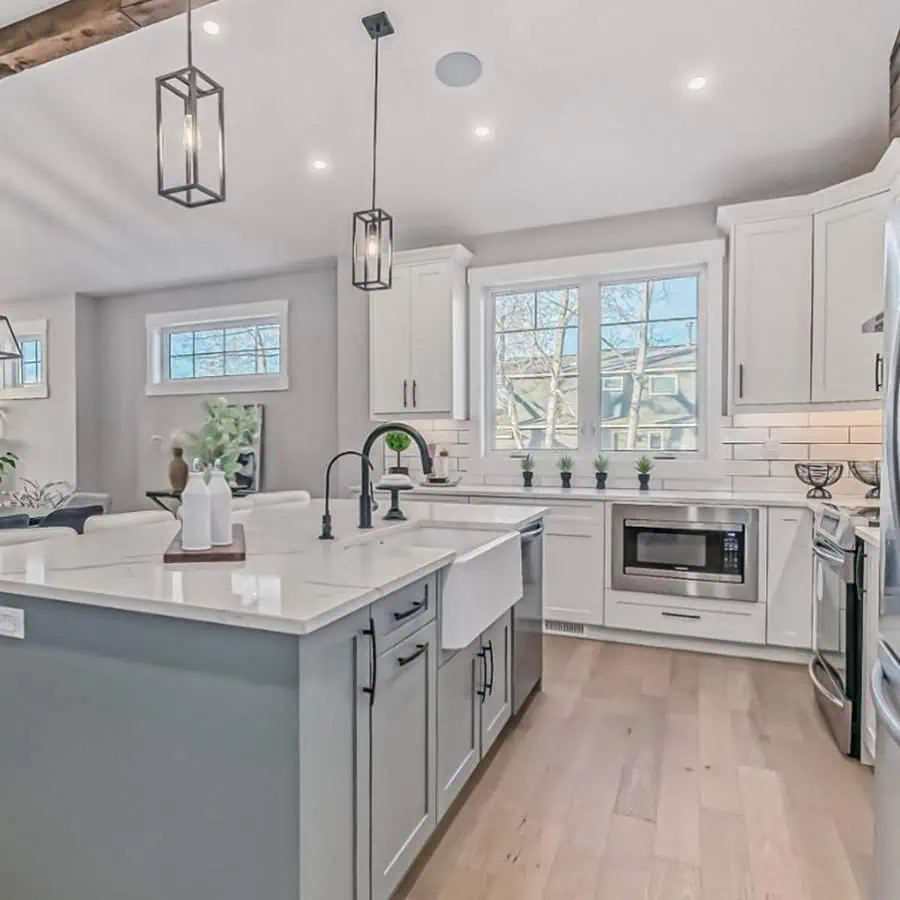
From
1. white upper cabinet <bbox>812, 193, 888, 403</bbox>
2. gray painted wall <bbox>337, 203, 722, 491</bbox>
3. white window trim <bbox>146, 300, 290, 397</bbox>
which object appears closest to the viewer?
white upper cabinet <bbox>812, 193, 888, 403</bbox>

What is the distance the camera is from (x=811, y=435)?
3.94 m

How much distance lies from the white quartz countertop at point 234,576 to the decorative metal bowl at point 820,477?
9.18 ft

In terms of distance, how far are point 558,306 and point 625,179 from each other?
0.99m

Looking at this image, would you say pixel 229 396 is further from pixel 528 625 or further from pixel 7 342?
pixel 528 625

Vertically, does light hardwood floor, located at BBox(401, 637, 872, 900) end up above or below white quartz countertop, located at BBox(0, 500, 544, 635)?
below

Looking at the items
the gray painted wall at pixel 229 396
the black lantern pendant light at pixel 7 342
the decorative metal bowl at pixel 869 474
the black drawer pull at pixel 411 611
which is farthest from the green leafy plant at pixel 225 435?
the decorative metal bowl at pixel 869 474

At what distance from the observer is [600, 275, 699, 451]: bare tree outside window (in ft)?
14.3

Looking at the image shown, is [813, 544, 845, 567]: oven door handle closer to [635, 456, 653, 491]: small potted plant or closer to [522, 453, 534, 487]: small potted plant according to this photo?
[635, 456, 653, 491]: small potted plant

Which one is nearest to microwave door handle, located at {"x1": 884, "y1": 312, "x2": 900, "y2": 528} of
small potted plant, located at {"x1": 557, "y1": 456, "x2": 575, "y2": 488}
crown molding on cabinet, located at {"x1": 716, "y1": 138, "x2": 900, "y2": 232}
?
crown molding on cabinet, located at {"x1": 716, "y1": 138, "x2": 900, "y2": 232}

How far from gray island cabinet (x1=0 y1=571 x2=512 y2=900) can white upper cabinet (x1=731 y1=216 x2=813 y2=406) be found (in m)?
2.99

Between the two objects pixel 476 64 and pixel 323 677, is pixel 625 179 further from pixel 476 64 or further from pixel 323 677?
pixel 323 677

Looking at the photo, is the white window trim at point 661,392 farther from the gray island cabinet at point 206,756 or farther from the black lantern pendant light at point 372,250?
the gray island cabinet at point 206,756

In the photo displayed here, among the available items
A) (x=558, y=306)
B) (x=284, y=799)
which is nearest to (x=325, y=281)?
(x=558, y=306)

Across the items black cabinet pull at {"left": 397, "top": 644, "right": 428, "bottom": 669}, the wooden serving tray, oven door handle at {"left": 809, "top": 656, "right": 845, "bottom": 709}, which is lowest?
oven door handle at {"left": 809, "top": 656, "right": 845, "bottom": 709}
